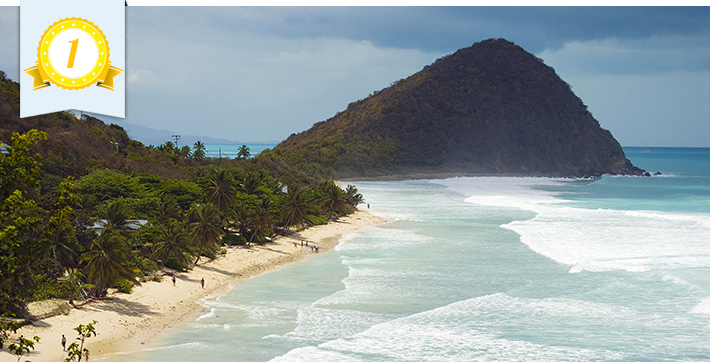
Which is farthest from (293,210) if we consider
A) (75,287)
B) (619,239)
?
(619,239)

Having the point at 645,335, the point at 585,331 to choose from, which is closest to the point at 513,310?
the point at 585,331

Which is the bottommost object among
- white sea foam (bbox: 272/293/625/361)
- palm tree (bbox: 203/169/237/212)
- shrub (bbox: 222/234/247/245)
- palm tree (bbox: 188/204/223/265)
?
white sea foam (bbox: 272/293/625/361)

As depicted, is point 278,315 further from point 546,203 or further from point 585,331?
point 546,203

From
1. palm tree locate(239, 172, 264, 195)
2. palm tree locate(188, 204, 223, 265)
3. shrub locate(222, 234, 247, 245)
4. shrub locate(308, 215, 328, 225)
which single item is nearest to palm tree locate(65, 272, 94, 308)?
palm tree locate(188, 204, 223, 265)

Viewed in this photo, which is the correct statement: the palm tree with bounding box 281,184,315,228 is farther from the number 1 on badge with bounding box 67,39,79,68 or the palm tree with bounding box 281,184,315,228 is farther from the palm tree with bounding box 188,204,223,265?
the number 1 on badge with bounding box 67,39,79,68

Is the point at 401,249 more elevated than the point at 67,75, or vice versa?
the point at 67,75
